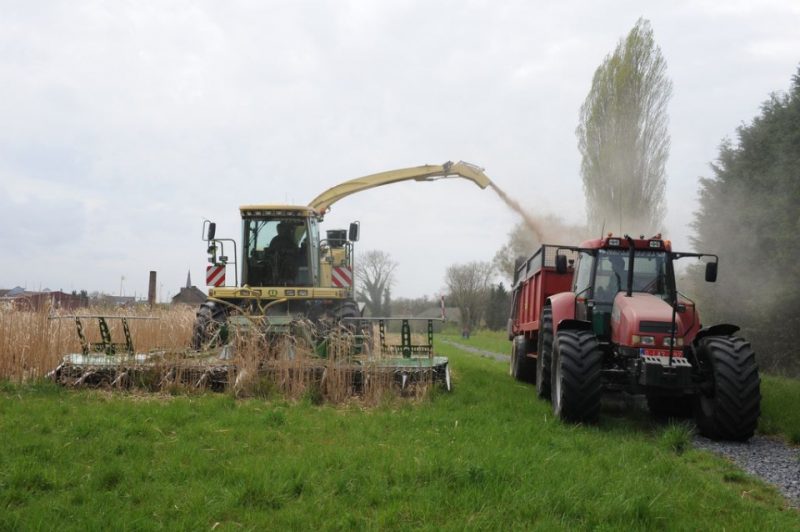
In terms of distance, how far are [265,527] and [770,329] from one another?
16.6m

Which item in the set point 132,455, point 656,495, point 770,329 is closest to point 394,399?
point 132,455

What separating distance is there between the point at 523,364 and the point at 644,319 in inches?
224

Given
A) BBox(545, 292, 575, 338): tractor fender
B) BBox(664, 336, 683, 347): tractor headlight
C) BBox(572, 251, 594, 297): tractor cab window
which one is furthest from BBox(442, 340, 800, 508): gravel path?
BBox(572, 251, 594, 297): tractor cab window

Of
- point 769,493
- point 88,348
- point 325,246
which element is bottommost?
point 769,493

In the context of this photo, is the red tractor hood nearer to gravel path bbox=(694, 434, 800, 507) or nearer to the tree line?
gravel path bbox=(694, 434, 800, 507)

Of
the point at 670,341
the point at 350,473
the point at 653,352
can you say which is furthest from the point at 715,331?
the point at 350,473

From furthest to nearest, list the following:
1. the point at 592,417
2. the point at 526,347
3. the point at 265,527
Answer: the point at 526,347, the point at 592,417, the point at 265,527

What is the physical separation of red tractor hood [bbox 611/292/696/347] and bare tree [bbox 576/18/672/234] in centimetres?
1414

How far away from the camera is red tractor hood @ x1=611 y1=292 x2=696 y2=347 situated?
25.2ft

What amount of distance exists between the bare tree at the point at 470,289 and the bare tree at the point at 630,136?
1414 inches

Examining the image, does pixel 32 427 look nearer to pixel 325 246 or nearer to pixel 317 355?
pixel 317 355

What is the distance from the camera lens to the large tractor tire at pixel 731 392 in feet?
24.0

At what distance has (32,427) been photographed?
6645 millimetres

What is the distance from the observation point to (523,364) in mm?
13219
